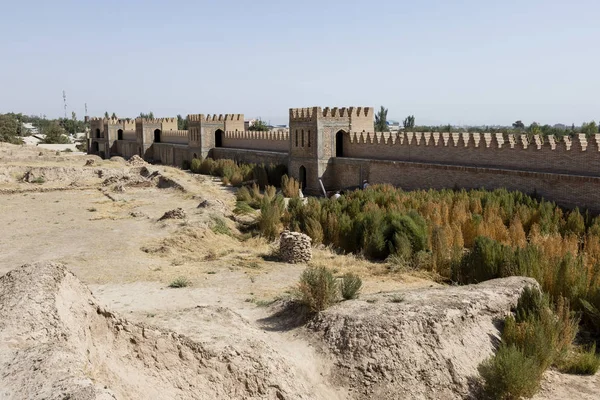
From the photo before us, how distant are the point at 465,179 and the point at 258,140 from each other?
646 inches

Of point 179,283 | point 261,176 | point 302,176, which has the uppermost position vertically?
point 302,176

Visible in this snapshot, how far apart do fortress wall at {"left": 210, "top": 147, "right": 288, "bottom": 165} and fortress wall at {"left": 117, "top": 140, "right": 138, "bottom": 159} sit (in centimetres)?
1364

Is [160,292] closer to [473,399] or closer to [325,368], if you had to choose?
[325,368]

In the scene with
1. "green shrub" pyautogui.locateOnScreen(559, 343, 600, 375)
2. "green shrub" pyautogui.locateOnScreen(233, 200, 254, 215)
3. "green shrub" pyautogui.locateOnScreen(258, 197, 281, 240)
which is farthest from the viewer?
"green shrub" pyautogui.locateOnScreen(233, 200, 254, 215)

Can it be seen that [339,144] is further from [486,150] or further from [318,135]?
[486,150]

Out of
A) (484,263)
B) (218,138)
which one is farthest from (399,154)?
(218,138)

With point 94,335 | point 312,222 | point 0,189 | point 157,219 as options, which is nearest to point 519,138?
point 312,222

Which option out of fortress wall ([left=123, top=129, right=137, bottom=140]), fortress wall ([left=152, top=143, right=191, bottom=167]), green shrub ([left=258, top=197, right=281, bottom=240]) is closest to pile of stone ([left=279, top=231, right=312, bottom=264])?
green shrub ([left=258, top=197, right=281, bottom=240])

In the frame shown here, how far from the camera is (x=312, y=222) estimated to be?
1488 centimetres

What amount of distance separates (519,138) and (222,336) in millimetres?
14817

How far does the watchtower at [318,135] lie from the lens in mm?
25641

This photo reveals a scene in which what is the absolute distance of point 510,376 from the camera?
245 inches

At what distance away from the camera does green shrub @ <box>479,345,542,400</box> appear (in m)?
6.25

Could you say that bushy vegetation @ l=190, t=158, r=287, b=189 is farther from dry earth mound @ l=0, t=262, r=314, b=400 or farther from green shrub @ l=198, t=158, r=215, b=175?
dry earth mound @ l=0, t=262, r=314, b=400
